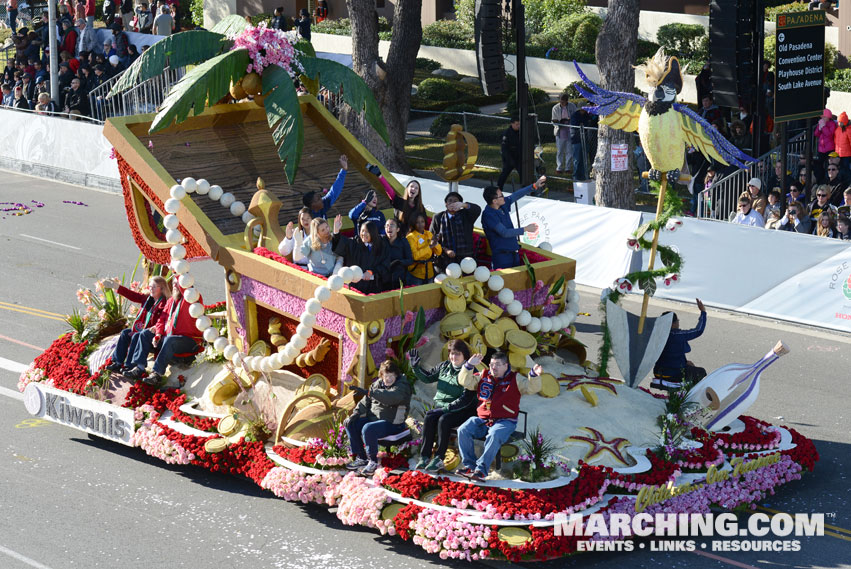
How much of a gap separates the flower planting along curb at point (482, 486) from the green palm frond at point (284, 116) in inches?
112

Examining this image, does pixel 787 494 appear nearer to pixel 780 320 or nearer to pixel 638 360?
pixel 638 360

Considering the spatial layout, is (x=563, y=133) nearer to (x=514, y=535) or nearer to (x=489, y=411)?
(x=489, y=411)

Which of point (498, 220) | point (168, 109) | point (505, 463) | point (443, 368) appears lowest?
point (505, 463)

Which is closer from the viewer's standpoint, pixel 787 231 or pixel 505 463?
pixel 505 463

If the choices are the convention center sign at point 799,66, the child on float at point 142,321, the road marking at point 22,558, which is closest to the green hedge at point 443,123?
the convention center sign at point 799,66

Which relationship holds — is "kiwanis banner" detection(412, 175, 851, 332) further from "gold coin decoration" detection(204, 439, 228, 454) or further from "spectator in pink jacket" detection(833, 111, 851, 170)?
"gold coin decoration" detection(204, 439, 228, 454)

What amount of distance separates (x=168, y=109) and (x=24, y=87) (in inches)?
806

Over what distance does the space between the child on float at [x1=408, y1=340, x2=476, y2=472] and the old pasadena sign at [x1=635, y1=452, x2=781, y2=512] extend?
5.61 ft

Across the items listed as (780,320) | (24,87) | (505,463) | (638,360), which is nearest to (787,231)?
(780,320)

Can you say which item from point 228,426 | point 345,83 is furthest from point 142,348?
point 345,83

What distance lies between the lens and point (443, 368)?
11.6 meters

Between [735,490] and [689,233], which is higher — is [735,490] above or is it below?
below

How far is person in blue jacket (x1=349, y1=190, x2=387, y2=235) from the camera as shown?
530 inches

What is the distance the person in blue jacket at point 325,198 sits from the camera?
44.3 ft
